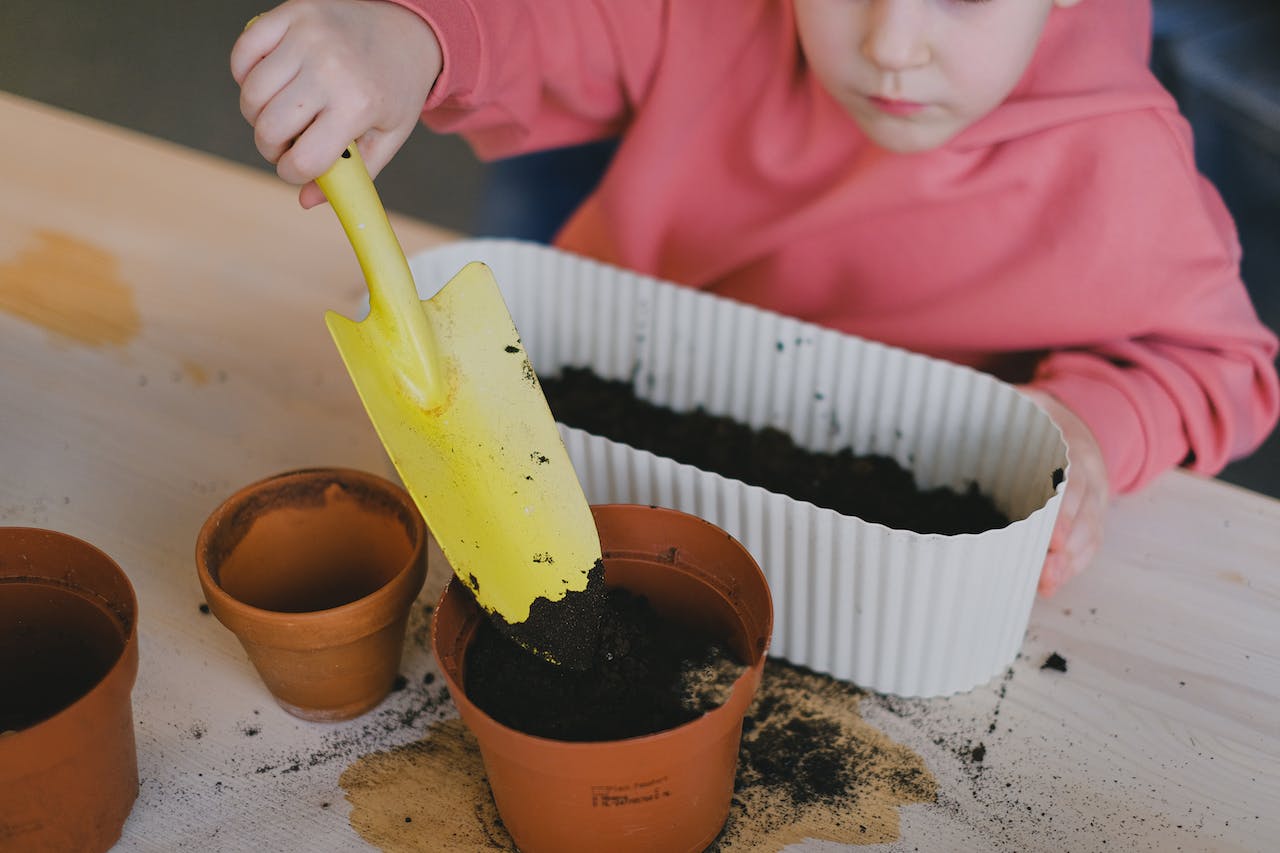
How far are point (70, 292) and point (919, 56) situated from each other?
0.75 metres

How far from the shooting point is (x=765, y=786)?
648 mm

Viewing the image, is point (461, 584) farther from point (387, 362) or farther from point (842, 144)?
point (842, 144)

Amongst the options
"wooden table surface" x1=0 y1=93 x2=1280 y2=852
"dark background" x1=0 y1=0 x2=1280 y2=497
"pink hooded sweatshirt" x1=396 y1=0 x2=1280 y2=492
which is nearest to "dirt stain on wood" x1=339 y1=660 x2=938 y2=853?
"wooden table surface" x1=0 y1=93 x2=1280 y2=852

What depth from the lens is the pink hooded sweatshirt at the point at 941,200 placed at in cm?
90

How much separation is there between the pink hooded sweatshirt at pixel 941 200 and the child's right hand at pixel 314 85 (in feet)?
0.37

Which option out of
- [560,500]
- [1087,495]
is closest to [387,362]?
[560,500]

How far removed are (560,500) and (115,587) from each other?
9.5 inches

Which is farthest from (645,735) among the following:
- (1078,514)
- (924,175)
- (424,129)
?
(424,129)

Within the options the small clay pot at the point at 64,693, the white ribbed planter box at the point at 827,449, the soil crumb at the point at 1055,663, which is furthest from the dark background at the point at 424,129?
the small clay pot at the point at 64,693

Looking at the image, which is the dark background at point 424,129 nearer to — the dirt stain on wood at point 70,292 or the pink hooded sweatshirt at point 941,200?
the pink hooded sweatshirt at point 941,200

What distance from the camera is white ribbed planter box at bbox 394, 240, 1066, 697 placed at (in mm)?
662

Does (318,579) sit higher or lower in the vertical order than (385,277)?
lower

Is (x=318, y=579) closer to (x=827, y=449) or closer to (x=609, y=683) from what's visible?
(x=609, y=683)

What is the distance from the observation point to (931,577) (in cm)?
65
